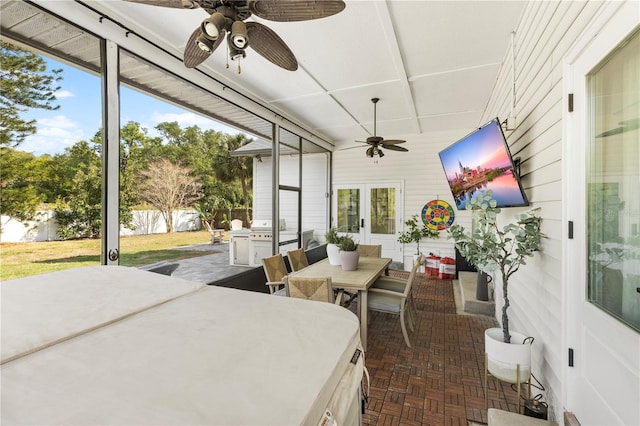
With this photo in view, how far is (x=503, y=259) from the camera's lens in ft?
6.78

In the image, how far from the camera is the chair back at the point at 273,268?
10.6 ft

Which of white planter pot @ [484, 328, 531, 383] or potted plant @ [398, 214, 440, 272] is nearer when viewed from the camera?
white planter pot @ [484, 328, 531, 383]

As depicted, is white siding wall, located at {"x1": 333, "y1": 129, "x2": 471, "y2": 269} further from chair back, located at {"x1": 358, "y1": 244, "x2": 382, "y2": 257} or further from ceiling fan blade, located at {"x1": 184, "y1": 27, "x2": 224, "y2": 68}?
ceiling fan blade, located at {"x1": 184, "y1": 27, "x2": 224, "y2": 68}

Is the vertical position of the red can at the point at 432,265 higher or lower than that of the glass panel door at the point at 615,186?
lower

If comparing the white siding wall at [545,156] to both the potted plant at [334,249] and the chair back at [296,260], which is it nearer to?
the potted plant at [334,249]

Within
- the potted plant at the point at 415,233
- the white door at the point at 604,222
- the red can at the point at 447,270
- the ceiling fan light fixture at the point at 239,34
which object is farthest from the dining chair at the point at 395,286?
the ceiling fan light fixture at the point at 239,34

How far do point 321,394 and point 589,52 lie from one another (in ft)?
6.79

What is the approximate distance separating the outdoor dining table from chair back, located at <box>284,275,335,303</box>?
31 cm

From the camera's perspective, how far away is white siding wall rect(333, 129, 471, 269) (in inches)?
241


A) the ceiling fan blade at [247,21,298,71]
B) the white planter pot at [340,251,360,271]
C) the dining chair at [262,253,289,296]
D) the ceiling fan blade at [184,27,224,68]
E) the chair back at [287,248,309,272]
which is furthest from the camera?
the chair back at [287,248,309,272]

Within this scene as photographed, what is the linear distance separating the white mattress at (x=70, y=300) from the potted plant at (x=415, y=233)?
5357 mm

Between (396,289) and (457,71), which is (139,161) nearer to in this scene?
(396,289)

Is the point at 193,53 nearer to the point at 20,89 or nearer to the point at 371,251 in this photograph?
the point at 20,89

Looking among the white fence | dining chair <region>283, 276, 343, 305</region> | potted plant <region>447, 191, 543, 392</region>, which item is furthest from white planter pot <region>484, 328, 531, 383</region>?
the white fence
